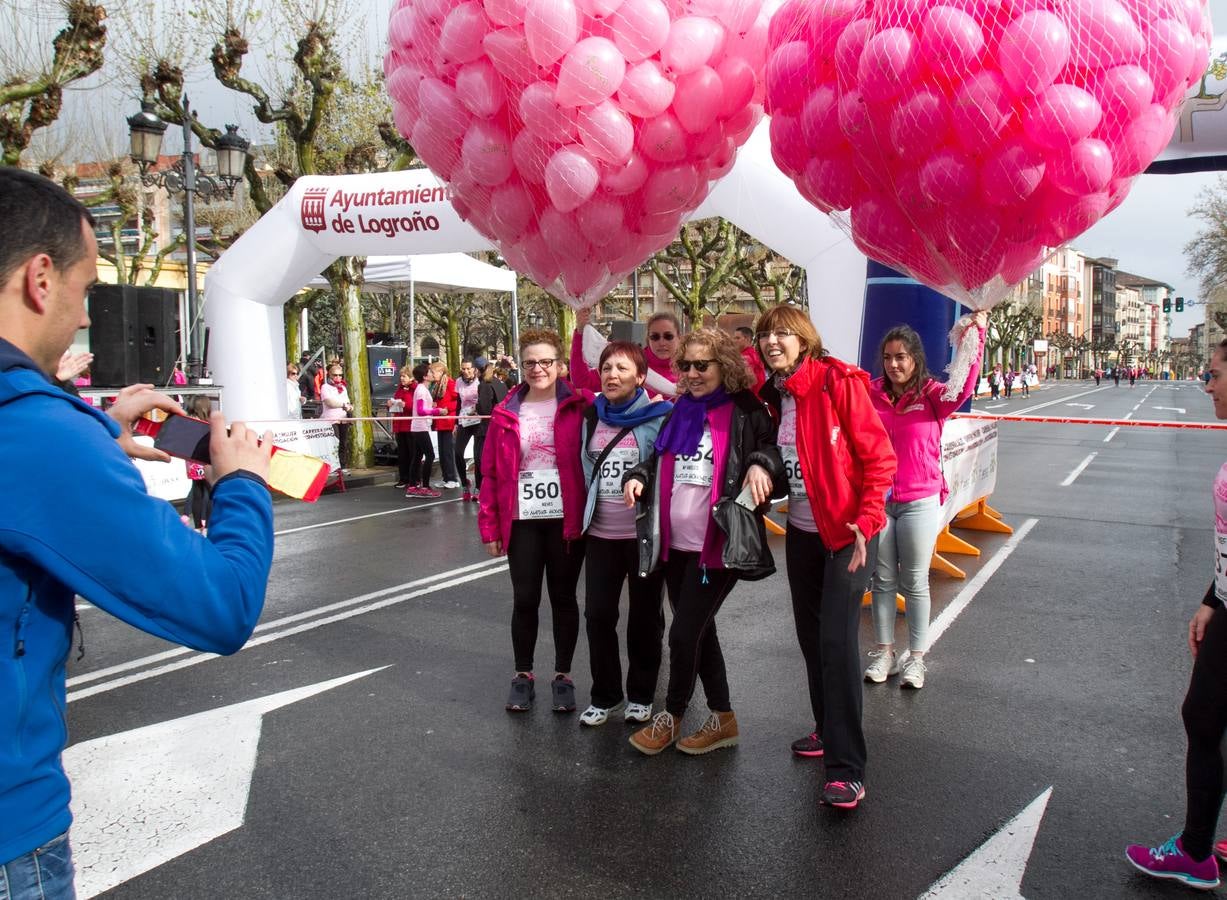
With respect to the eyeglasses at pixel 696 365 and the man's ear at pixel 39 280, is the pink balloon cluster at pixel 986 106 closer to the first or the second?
the eyeglasses at pixel 696 365

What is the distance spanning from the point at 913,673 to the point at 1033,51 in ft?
10.1

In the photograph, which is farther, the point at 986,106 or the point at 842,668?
the point at 842,668

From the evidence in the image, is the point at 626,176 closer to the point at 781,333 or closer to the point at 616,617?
the point at 781,333

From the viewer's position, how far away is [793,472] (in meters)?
3.90

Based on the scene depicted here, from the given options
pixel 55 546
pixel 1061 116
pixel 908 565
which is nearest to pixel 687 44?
pixel 1061 116

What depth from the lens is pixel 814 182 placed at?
3924 mm

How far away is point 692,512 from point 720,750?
42.1 inches

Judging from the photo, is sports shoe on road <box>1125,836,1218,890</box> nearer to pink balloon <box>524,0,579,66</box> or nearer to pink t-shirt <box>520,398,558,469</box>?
pink t-shirt <box>520,398,558,469</box>

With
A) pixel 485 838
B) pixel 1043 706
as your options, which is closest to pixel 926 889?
pixel 485 838

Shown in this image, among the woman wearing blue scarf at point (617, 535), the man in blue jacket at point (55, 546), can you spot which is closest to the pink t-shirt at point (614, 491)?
the woman wearing blue scarf at point (617, 535)

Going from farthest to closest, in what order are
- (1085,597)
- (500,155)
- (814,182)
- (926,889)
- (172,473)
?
(172,473), (1085,597), (500,155), (814,182), (926,889)

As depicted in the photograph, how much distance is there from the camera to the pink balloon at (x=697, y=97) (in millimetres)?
4051

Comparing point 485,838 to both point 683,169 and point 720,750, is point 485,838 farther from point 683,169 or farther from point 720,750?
point 683,169

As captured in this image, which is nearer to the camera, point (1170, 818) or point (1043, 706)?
point (1170, 818)
